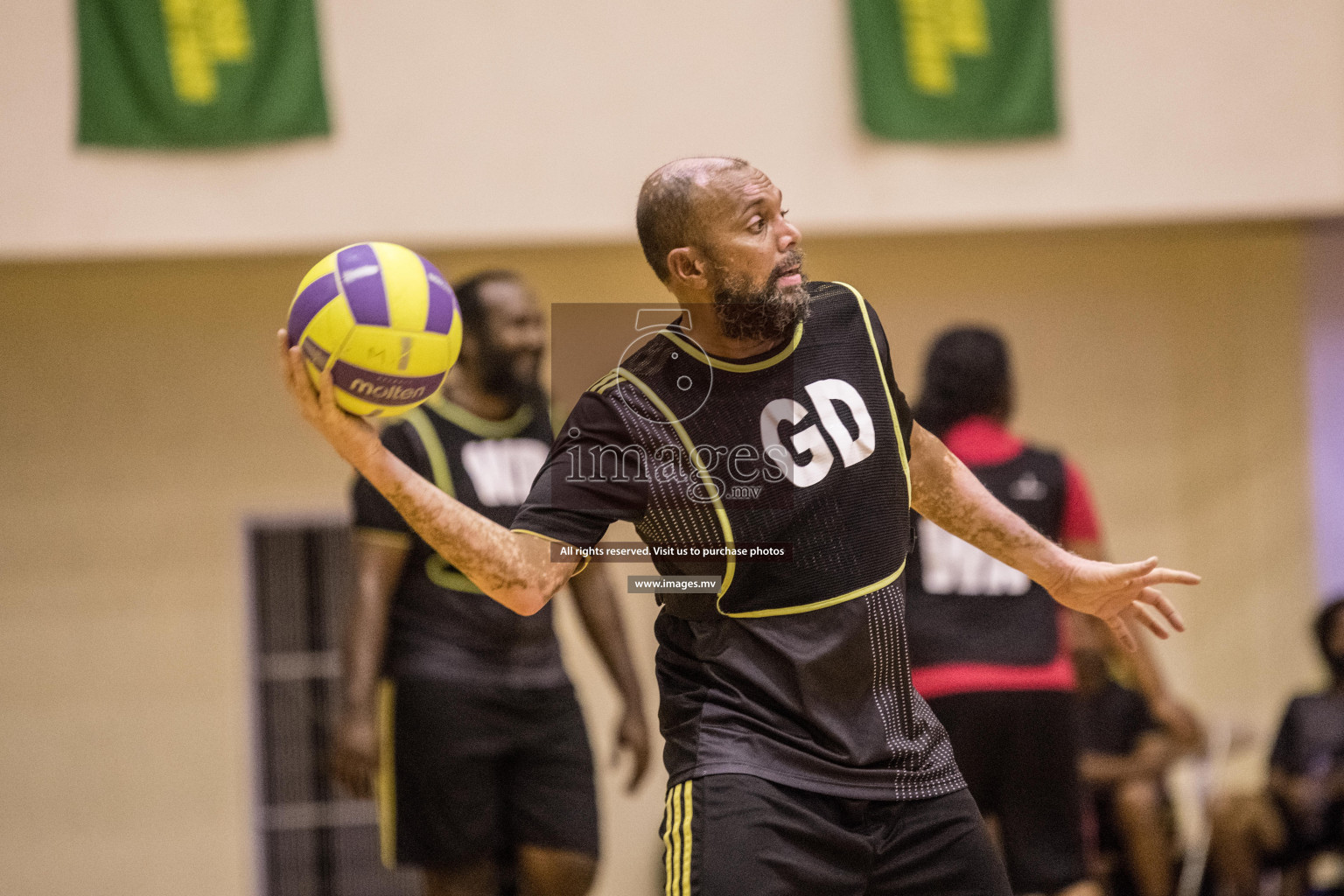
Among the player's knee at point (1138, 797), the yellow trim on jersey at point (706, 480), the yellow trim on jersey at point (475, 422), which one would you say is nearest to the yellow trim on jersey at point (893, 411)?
the yellow trim on jersey at point (706, 480)

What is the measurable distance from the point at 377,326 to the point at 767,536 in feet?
2.41

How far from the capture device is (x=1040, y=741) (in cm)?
391

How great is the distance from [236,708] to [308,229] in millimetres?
2483

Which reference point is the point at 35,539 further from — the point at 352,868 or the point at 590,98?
the point at 590,98

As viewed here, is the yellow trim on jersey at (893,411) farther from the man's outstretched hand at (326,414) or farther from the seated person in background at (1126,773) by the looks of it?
the seated person in background at (1126,773)

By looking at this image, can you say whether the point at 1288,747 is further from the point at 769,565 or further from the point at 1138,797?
the point at 769,565

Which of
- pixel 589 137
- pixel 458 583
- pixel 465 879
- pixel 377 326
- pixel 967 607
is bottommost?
pixel 465 879

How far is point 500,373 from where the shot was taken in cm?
421

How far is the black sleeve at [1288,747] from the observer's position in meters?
5.59

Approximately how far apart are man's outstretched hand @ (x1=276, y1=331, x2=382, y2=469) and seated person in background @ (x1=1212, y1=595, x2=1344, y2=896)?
4635 millimetres

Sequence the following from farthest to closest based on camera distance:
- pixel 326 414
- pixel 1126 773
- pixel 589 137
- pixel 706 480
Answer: pixel 589 137 → pixel 1126 773 → pixel 706 480 → pixel 326 414

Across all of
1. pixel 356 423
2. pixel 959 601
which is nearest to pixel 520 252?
pixel 959 601

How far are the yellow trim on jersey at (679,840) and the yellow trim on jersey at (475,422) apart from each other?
195cm

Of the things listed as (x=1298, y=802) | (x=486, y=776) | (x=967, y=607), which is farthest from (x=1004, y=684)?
(x=1298, y=802)
